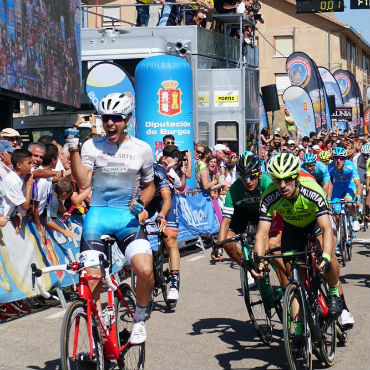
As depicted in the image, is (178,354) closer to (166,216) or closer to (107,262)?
(107,262)

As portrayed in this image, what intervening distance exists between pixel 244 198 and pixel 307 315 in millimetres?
2581

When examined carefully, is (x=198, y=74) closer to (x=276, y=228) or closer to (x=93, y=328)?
(x=276, y=228)

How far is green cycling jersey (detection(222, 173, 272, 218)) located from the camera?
29.9ft

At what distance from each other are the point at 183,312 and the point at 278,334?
1.60 meters

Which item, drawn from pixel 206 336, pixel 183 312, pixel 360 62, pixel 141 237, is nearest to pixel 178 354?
pixel 206 336

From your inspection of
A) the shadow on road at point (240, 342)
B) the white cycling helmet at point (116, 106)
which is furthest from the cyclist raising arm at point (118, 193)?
the shadow on road at point (240, 342)

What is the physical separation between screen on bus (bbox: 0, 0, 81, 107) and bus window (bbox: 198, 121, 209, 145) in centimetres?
465

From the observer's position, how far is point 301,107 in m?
35.4

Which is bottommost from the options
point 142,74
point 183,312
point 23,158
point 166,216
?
point 183,312

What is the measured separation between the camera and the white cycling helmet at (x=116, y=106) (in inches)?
266

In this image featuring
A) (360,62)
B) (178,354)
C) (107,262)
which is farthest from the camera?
(360,62)

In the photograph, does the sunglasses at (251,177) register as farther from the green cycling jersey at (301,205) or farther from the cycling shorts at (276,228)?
the green cycling jersey at (301,205)

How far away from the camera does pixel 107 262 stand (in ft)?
20.7

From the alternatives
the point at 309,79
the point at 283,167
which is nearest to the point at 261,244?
the point at 283,167
